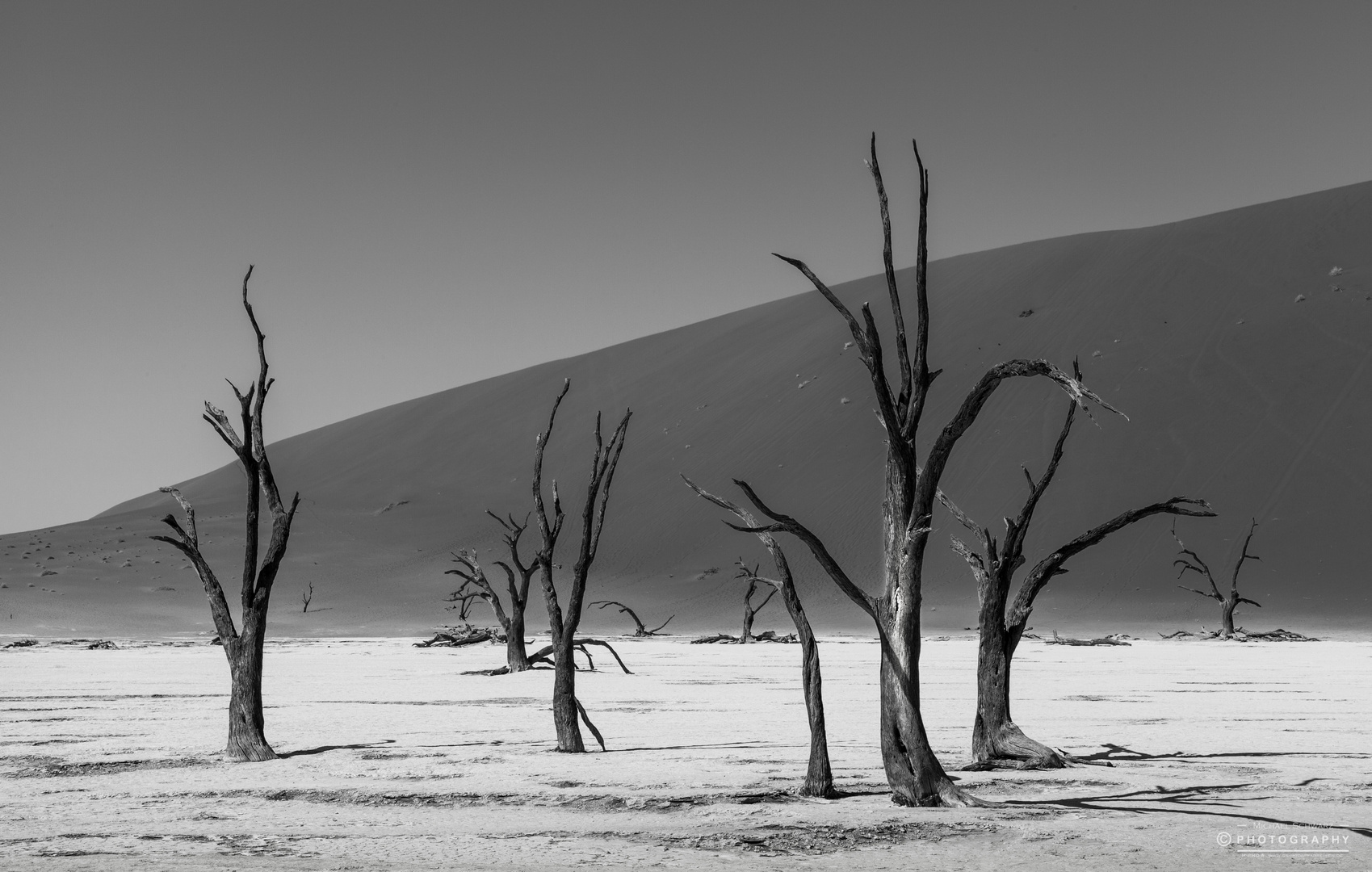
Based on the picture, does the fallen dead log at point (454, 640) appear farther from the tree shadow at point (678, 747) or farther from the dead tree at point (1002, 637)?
the dead tree at point (1002, 637)

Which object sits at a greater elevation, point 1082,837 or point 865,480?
point 865,480

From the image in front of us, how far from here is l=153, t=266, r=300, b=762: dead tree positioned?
1086 centimetres

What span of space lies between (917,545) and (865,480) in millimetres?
51174

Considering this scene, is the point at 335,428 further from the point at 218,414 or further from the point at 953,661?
the point at 218,414

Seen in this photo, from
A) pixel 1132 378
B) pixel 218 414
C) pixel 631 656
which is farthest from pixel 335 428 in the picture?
pixel 218 414

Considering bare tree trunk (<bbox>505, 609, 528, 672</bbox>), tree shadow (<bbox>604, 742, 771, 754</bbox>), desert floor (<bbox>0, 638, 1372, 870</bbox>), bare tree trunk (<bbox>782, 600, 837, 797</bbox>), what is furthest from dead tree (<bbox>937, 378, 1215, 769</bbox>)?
bare tree trunk (<bbox>505, 609, 528, 672</bbox>)

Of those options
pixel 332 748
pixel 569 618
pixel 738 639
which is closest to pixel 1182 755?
pixel 569 618

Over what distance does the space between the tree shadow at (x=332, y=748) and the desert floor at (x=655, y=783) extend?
0.18 feet

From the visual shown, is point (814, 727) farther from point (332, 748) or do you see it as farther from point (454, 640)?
point (454, 640)

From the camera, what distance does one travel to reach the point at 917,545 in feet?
26.0

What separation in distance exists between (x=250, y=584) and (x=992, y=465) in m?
46.4

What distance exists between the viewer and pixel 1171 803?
27.0 ft

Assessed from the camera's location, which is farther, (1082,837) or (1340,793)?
(1340,793)

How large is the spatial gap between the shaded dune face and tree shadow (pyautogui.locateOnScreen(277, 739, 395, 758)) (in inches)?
1368
